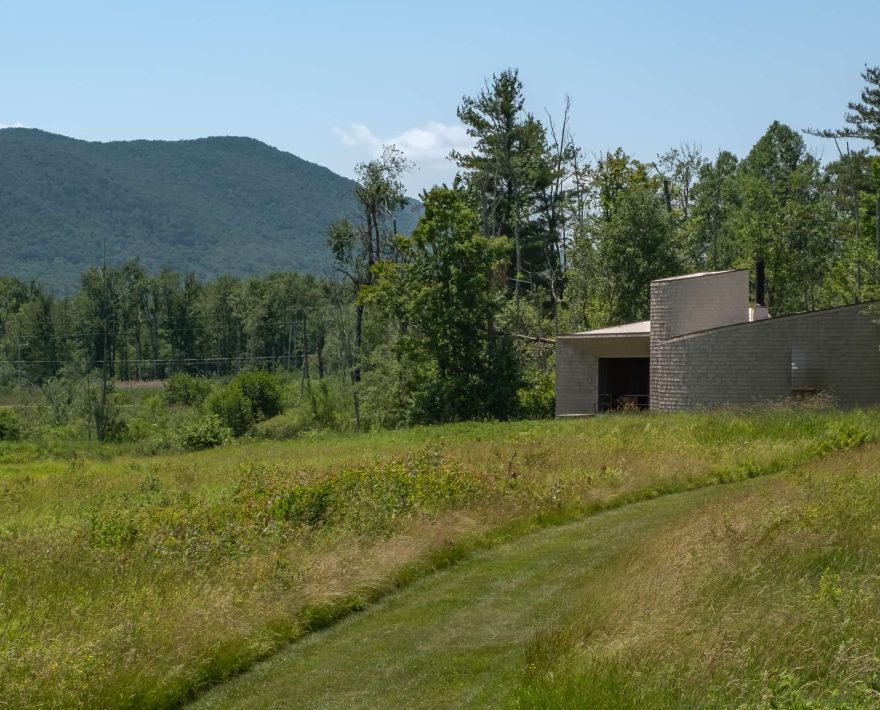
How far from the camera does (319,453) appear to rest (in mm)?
27875

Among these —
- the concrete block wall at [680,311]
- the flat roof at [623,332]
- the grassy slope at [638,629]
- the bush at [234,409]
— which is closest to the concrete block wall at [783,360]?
the concrete block wall at [680,311]

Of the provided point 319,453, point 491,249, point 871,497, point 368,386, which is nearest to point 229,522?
point 871,497

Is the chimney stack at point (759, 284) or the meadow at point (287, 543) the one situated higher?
the chimney stack at point (759, 284)

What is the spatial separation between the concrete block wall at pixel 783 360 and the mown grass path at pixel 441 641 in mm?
18880

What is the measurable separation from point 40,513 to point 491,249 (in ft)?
80.9

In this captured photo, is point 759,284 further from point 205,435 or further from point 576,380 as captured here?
point 205,435

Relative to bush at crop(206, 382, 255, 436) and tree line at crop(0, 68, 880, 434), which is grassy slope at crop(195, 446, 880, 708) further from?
bush at crop(206, 382, 255, 436)

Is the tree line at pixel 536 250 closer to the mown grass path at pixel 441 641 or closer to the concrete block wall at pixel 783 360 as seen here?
the concrete block wall at pixel 783 360

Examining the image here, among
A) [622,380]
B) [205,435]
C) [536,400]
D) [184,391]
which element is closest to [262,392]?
A: [184,391]

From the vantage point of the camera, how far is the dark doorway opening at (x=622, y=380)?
129 ft

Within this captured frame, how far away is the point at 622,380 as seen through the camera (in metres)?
40.2

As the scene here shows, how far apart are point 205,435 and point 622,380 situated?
15.6m

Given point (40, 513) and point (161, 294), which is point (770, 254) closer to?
point (40, 513)

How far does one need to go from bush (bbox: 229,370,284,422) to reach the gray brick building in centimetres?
2886
